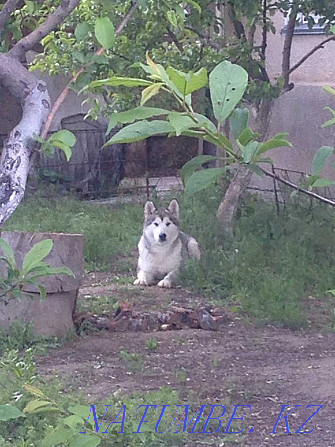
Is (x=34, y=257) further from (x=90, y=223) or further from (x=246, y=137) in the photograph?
(x=90, y=223)

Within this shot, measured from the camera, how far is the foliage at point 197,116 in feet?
4.60

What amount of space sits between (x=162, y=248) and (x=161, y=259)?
15 centimetres

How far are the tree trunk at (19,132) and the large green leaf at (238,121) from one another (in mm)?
828

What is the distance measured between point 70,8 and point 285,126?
26.1 ft

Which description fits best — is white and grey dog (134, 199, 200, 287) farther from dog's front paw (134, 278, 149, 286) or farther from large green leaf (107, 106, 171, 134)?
large green leaf (107, 106, 171, 134)

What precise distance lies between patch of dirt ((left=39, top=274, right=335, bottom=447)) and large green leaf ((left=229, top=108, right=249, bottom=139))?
2.50 m

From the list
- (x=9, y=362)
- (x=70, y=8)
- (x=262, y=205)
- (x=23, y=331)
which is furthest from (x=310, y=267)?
(x=70, y=8)

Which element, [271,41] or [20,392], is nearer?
[20,392]

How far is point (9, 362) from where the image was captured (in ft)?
15.3

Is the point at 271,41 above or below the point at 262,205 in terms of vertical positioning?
above

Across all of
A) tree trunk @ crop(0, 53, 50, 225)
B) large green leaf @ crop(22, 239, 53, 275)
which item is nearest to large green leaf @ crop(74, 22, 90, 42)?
tree trunk @ crop(0, 53, 50, 225)

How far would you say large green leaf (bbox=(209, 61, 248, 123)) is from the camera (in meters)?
1.42

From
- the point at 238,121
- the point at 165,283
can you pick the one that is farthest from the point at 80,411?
the point at 165,283

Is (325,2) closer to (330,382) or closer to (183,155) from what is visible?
(330,382)
